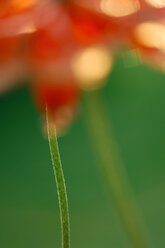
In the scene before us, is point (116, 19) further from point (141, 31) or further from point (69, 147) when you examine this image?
point (69, 147)

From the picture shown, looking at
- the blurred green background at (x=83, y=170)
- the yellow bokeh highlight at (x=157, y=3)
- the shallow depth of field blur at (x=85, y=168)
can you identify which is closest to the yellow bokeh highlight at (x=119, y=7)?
the yellow bokeh highlight at (x=157, y=3)

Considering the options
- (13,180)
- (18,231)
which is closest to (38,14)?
(18,231)

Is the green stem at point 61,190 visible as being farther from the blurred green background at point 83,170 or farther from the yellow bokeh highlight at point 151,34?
the blurred green background at point 83,170

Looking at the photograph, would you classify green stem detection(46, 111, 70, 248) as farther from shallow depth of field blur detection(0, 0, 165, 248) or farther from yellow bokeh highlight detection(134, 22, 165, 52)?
shallow depth of field blur detection(0, 0, 165, 248)

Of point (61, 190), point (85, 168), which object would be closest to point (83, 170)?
point (85, 168)

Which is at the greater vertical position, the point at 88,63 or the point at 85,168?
the point at 88,63

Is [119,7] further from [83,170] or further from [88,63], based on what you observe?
[83,170]
